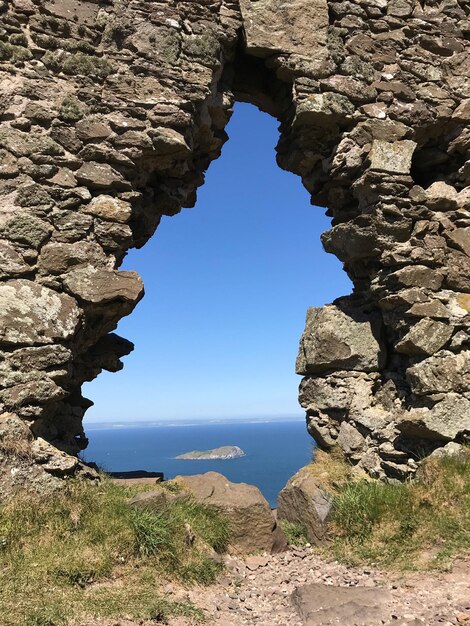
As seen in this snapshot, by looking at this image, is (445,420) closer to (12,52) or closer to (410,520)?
(410,520)

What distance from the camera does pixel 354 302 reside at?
27.5 ft

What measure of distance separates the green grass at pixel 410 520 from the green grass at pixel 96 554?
1572 mm

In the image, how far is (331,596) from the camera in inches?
174

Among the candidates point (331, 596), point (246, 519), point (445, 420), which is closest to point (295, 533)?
point (246, 519)

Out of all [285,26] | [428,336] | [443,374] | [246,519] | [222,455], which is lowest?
[222,455]

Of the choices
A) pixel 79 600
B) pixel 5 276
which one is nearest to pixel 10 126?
pixel 5 276

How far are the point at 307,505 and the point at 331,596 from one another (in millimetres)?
1913

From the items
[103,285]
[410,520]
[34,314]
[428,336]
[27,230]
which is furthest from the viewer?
[428,336]

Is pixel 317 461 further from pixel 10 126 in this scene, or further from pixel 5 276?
pixel 10 126

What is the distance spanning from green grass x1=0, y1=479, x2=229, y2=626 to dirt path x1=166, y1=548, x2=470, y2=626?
0.94 feet

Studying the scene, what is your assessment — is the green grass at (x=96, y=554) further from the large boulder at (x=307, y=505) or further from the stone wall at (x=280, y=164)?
the large boulder at (x=307, y=505)

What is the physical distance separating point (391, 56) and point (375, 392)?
5687 mm

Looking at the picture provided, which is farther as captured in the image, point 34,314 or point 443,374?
point 443,374

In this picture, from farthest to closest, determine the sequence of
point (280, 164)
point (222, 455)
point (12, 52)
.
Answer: point (222, 455)
point (280, 164)
point (12, 52)
